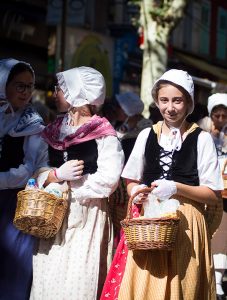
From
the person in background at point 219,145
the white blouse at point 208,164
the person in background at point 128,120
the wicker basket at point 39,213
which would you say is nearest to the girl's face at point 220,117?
the person in background at point 219,145

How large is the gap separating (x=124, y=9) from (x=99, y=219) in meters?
18.7

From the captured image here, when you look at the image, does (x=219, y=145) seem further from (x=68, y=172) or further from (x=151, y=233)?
(x=151, y=233)

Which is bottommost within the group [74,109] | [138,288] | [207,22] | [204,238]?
[138,288]

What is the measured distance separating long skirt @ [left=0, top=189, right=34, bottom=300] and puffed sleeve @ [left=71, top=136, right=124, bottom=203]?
0.56 m

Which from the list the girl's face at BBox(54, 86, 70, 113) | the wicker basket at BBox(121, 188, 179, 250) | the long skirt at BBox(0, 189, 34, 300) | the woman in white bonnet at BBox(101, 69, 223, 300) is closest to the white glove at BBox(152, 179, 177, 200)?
the woman in white bonnet at BBox(101, 69, 223, 300)

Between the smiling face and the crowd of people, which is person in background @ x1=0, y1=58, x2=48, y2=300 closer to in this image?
the crowd of people

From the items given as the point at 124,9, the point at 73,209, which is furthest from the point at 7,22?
the point at 73,209

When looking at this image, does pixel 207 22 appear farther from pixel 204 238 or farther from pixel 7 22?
pixel 204 238

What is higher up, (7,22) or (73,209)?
(7,22)

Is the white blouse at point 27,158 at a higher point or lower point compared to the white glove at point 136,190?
higher

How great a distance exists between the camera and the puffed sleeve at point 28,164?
5.09 metres

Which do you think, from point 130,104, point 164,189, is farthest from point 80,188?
point 130,104

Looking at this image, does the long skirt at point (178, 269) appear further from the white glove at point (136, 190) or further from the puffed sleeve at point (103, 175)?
the puffed sleeve at point (103, 175)

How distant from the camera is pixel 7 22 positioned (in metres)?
18.8
